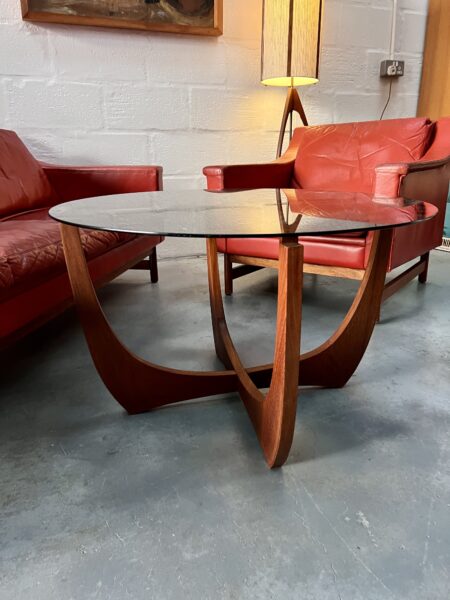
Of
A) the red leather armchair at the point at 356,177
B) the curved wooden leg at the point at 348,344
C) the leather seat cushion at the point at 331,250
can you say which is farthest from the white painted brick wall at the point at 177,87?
the curved wooden leg at the point at 348,344

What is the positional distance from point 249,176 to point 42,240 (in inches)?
41.6

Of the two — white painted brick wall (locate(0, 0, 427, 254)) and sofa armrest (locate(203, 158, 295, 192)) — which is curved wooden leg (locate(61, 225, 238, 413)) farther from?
→ white painted brick wall (locate(0, 0, 427, 254))

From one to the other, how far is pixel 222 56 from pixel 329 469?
2.45 metres

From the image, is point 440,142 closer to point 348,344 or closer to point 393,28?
point 348,344

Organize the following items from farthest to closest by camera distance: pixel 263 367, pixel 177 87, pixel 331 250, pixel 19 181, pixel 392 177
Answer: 1. pixel 177 87
2. pixel 19 181
3. pixel 331 250
4. pixel 392 177
5. pixel 263 367

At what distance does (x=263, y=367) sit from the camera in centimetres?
125

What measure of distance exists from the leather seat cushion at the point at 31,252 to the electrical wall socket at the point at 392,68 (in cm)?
247

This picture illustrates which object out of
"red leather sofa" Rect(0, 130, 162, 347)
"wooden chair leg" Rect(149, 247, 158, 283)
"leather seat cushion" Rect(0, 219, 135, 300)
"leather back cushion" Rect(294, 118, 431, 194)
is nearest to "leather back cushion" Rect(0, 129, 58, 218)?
"red leather sofa" Rect(0, 130, 162, 347)

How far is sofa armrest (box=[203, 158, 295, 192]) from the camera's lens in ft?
6.25

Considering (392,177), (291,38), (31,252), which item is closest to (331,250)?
(392,177)

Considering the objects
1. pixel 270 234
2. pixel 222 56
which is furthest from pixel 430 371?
pixel 222 56

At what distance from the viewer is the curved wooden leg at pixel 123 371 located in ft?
3.51

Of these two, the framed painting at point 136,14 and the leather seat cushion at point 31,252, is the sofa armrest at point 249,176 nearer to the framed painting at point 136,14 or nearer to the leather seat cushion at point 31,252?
the leather seat cushion at point 31,252

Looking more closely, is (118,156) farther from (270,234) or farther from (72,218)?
(270,234)
